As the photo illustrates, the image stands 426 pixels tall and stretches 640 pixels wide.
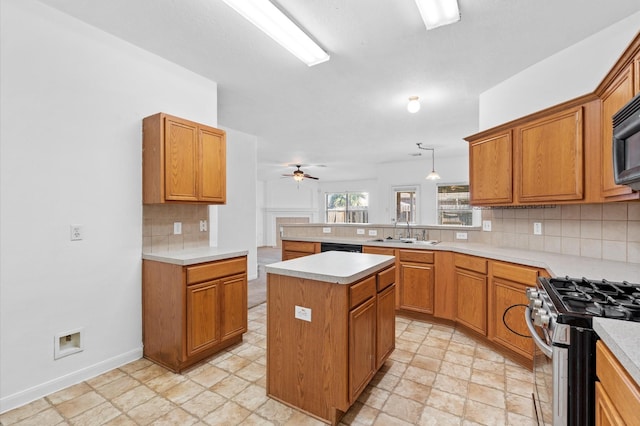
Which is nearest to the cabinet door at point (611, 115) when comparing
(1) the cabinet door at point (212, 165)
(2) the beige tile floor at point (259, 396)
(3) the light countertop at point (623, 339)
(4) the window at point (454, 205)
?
(3) the light countertop at point (623, 339)

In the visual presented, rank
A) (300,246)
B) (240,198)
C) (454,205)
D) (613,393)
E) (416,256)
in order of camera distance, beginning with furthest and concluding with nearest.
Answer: (454,205)
(240,198)
(300,246)
(416,256)
(613,393)

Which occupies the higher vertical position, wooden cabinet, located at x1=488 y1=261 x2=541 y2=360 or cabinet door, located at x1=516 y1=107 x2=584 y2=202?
cabinet door, located at x1=516 y1=107 x2=584 y2=202

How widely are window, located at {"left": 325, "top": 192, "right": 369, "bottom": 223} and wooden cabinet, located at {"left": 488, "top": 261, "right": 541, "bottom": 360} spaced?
7500mm

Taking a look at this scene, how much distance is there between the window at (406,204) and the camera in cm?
788

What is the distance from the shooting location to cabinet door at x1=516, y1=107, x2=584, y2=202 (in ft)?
7.25

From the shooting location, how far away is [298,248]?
14.4 feet

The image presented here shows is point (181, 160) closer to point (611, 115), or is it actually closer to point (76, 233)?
point (76, 233)

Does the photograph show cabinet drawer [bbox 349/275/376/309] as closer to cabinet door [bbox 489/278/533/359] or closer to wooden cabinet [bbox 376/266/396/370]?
wooden cabinet [bbox 376/266/396/370]

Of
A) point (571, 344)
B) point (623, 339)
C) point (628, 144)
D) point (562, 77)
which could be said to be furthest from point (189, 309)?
point (562, 77)

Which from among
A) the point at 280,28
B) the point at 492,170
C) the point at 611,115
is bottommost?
the point at 492,170

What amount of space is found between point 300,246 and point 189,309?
2.20 m

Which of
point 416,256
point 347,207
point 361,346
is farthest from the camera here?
point 347,207

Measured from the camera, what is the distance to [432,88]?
331 centimetres

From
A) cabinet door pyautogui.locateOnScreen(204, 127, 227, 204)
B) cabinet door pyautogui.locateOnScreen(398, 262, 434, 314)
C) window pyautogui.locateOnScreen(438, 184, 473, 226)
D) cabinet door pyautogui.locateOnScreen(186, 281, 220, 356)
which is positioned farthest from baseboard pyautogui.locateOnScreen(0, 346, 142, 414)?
window pyautogui.locateOnScreen(438, 184, 473, 226)
